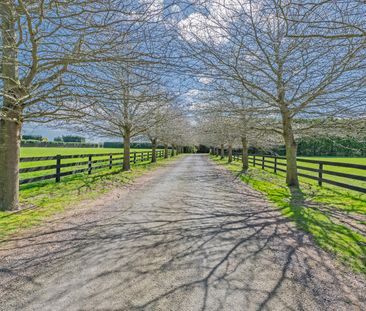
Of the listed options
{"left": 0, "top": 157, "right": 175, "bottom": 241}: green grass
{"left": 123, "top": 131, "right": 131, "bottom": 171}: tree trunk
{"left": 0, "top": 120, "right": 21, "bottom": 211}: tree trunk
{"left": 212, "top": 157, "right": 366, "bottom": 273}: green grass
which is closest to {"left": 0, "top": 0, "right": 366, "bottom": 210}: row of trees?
{"left": 0, "top": 120, "right": 21, "bottom": 211}: tree trunk

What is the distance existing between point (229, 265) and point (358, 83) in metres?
5.20

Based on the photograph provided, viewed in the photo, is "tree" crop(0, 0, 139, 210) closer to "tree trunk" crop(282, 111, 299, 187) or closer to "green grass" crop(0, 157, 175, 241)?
"green grass" crop(0, 157, 175, 241)

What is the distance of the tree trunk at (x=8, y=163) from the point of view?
4.72m

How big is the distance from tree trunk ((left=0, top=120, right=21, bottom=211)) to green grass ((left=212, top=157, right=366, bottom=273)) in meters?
5.62

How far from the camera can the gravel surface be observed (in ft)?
6.79

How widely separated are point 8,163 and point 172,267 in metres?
4.19

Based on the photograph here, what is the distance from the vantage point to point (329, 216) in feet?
15.4

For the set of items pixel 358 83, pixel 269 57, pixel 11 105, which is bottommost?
pixel 11 105

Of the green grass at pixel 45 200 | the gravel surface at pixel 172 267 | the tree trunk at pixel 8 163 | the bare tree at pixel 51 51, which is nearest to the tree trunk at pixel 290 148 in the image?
the gravel surface at pixel 172 267

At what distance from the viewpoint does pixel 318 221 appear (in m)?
4.34

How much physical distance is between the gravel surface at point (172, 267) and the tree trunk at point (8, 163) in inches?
49.0

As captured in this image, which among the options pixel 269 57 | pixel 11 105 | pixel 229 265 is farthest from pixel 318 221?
pixel 11 105

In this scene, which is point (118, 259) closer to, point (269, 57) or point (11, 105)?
point (11, 105)

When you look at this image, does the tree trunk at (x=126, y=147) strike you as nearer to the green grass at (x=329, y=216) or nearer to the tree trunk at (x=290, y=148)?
the green grass at (x=329, y=216)
